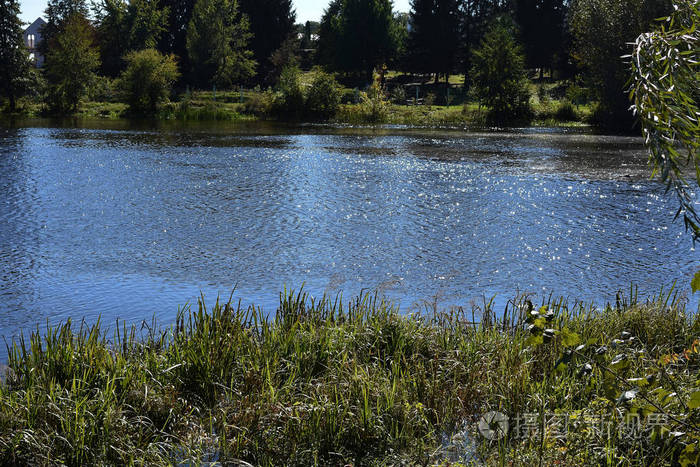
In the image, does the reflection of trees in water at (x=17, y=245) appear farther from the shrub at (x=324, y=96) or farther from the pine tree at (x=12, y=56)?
the pine tree at (x=12, y=56)

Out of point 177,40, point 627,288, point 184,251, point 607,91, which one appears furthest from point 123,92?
point 627,288

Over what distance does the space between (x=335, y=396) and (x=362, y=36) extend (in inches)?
2749

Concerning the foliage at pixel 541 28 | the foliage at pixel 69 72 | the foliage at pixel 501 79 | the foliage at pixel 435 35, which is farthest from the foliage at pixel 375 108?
the foliage at pixel 69 72

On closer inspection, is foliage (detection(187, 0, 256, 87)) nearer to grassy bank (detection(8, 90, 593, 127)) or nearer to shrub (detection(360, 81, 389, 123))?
grassy bank (detection(8, 90, 593, 127))

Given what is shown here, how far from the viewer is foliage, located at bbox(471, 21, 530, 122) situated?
2012 inches

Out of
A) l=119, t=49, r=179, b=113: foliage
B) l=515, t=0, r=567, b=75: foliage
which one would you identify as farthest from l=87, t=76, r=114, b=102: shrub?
l=515, t=0, r=567, b=75: foliage

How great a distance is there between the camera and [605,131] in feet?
151

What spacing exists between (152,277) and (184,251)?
5.85 ft

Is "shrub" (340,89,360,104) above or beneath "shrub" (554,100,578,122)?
above

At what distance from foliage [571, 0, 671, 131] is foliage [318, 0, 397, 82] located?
27.7 metres

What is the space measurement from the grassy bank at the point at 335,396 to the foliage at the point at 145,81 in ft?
177

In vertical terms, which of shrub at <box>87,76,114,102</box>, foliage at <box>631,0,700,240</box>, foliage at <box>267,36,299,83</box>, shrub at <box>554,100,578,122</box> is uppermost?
foliage at <box>267,36,299,83</box>

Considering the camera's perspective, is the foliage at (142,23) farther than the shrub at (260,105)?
Yes

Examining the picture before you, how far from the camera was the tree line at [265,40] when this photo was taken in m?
59.6
